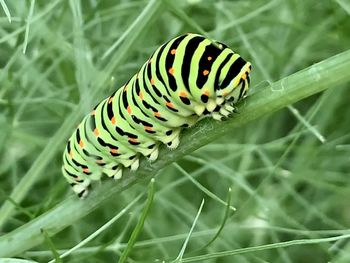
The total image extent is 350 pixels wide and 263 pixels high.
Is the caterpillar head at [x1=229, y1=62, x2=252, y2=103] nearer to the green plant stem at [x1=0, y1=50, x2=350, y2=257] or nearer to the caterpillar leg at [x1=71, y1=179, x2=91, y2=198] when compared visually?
the green plant stem at [x1=0, y1=50, x2=350, y2=257]

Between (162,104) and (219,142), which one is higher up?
(162,104)

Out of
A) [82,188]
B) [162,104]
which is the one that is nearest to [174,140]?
[162,104]

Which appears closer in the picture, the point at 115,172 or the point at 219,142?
the point at 115,172

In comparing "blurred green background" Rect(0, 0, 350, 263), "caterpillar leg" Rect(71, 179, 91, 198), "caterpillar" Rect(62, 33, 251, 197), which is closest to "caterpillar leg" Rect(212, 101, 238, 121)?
"caterpillar" Rect(62, 33, 251, 197)

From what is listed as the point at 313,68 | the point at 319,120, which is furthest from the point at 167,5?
the point at 319,120

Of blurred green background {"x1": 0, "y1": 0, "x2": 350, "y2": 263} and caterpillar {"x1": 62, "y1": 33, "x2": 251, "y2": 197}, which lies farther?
blurred green background {"x1": 0, "y1": 0, "x2": 350, "y2": 263}

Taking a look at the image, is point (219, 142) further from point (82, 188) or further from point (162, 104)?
point (162, 104)

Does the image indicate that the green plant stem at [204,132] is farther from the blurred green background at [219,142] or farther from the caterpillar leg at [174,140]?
the blurred green background at [219,142]
